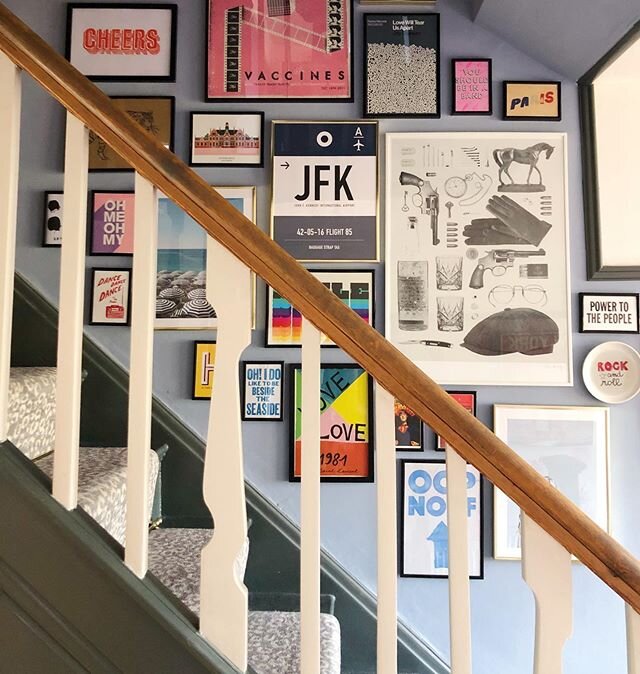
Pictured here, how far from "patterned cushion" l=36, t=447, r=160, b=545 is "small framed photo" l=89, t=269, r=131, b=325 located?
0.51m

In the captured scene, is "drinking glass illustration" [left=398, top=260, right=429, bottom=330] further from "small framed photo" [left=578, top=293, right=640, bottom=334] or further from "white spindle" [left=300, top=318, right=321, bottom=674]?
"white spindle" [left=300, top=318, right=321, bottom=674]

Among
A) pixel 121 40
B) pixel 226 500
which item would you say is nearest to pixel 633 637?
pixel 226 500

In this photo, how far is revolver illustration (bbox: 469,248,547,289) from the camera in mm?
1977

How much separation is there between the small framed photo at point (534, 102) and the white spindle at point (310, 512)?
1.48 m

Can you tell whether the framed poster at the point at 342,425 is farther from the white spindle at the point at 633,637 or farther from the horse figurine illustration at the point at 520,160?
the white spindle at the point at 633,637

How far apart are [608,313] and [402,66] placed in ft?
3.60

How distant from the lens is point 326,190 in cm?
201

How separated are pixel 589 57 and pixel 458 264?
0.77m

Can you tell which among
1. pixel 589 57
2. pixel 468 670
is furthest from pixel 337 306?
pixel 589 57

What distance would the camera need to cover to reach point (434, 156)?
201cm

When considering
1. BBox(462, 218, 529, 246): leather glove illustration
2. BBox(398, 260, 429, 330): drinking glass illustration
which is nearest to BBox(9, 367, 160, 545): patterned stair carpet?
BBox(398, 260, 429, 330): drinking glass illustration

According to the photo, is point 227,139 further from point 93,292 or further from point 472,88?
point 472,88

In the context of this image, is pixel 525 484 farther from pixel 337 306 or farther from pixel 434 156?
pixel 434 156

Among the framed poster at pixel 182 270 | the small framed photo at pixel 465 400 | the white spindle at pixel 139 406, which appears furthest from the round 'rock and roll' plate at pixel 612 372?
the white spindle at pixel 139 406
